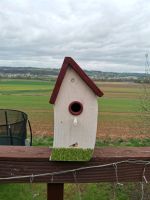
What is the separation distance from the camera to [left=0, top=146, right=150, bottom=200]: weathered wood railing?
2.09 meters

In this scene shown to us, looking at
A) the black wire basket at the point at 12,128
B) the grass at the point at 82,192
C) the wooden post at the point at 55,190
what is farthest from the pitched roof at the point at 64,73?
the black wire basket at the point at 12,128

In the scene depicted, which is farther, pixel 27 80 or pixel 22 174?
pixel 27 80

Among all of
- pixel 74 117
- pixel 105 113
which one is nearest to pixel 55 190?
pixel 74 117

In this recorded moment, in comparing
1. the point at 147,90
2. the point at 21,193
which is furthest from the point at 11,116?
the point at 147,90

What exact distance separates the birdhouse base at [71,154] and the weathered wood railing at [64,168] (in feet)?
0.13

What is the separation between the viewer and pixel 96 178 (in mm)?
2143

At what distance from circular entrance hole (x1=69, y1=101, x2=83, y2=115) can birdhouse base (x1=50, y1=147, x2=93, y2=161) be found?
204 mm

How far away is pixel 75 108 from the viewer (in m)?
2.20

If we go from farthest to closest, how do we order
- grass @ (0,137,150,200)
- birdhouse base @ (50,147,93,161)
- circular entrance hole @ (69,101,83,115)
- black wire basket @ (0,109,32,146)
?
black wire basket @ (0,109,32,146) < grass @ (0,137,150,200) < circular entrance hole @ (69,101,83,115) < birdhouse base @ (50,147,93,161)

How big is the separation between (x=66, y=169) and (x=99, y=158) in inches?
7.4

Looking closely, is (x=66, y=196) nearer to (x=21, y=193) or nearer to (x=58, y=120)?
(x=21, y=193)

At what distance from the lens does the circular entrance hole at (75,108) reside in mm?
2174

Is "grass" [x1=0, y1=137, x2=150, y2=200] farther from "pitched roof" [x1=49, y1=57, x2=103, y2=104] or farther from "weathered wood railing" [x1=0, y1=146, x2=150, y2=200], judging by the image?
"pitched roof" [x1=49, y1=57, x2=103, y2=104]

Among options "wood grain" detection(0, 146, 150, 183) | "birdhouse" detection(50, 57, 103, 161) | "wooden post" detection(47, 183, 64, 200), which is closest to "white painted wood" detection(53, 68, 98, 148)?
"birdhouse" detection(50, 57, 103, 161)
